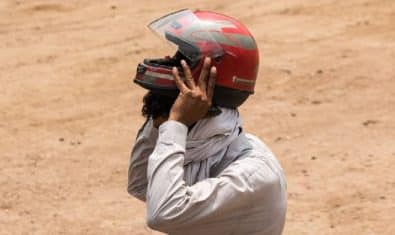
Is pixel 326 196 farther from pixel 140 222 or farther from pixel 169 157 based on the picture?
pixel 169 157

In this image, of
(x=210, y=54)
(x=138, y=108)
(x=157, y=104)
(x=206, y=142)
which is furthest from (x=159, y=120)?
(x=138, y=108)

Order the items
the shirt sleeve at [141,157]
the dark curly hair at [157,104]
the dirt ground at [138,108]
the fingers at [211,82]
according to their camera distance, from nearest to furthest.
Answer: the fingers at [211,82]
the dark curly hair at [157,104]
the shirt sleeve at [141,157]
the dirt ground at [138,108]

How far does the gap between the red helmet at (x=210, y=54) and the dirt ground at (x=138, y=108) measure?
362 centimetres

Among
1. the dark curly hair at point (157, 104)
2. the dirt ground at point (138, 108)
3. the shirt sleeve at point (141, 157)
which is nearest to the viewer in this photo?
the dark curly hair at point (157, 104)

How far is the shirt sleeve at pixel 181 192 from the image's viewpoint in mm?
2766

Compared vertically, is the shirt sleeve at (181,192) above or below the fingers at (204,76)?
below

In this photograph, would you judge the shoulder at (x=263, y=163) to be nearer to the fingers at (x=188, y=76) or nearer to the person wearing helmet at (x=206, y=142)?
the person wearing helmet at (x=206, y=142)

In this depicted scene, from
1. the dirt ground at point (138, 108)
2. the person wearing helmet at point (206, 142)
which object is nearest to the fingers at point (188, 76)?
the person wearing helmet at point (206, 142)

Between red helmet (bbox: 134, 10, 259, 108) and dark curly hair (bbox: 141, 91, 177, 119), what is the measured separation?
45mm

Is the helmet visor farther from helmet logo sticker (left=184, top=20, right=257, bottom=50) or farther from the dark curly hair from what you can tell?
the dark curly hair

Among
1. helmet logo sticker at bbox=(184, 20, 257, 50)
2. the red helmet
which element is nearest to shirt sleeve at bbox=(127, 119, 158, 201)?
the red helmet

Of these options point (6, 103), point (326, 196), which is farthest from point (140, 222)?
point (6, 103)

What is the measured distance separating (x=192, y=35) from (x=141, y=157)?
494 mm

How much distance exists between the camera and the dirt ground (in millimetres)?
6875
